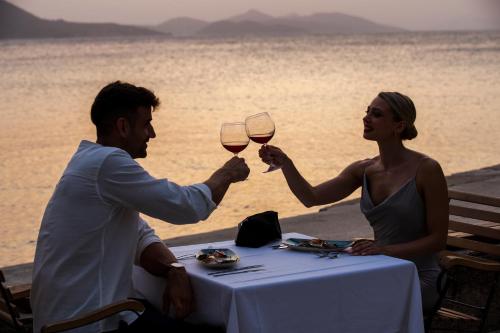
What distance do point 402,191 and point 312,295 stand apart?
3.37 ft

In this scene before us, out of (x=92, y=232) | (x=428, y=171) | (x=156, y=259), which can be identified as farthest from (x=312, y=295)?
(x=428, y=171)

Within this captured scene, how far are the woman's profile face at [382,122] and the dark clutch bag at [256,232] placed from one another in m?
0.64

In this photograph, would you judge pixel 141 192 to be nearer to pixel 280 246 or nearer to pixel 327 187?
pixel 280 246

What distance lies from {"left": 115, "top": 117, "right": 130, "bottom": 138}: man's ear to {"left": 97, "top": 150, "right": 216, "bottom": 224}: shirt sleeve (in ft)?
0.27

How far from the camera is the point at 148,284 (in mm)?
3953

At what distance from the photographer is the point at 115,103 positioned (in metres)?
3.51

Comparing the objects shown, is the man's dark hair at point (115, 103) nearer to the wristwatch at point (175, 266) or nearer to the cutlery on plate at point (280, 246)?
the wristwatch at point (175, 266)

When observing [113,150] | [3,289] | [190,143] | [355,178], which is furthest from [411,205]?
[190,143]

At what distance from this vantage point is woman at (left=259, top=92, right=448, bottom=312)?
4270 millimetres

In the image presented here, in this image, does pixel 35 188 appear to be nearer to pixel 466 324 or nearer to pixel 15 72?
pixel 466 324

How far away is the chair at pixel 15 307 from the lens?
3.90 meters

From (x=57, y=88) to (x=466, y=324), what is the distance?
32.7m

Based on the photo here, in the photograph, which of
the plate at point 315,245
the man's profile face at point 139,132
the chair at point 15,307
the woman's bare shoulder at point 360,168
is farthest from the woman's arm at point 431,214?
the chair at point 15,307

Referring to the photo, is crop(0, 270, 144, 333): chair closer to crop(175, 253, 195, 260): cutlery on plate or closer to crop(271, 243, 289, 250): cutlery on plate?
crop(175, 253, 195, 260): cutlery on plate
